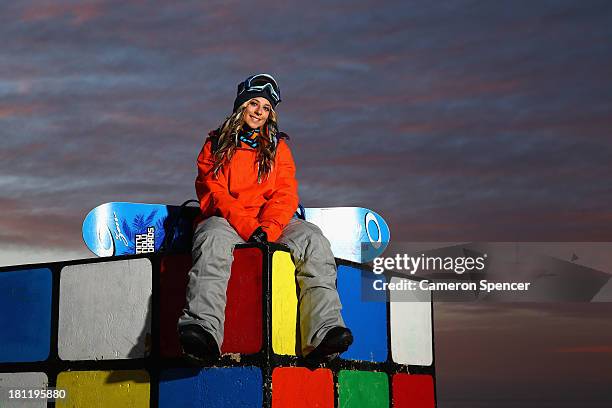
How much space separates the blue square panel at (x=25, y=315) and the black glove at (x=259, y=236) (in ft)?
4.63

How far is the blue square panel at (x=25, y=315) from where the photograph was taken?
481cm

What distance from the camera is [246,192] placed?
170 inches

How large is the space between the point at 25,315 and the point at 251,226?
1615 mm

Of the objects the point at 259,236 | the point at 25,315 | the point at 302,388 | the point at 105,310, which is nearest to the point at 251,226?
the point at 259,236

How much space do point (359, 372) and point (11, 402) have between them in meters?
1.96

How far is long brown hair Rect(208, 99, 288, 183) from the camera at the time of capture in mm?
4344

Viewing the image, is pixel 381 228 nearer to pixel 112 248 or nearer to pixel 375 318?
pixel 375 318

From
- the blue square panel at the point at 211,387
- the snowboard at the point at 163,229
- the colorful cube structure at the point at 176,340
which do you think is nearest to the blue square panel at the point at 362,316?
the colorful cube structure at the point at 176,340

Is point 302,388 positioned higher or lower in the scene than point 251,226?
lower

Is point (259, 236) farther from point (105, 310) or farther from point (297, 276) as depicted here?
point (105, 310)

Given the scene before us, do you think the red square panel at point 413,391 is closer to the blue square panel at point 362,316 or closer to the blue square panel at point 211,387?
the blue square panel at point 362,316

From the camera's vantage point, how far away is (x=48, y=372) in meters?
4.73

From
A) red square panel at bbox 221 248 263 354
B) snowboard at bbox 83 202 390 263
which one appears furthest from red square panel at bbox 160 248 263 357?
snowboard at bbox 83 202 390 263

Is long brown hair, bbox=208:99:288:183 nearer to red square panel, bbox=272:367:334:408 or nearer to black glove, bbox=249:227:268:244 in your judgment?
black glove, bbox=249:227:268:244
